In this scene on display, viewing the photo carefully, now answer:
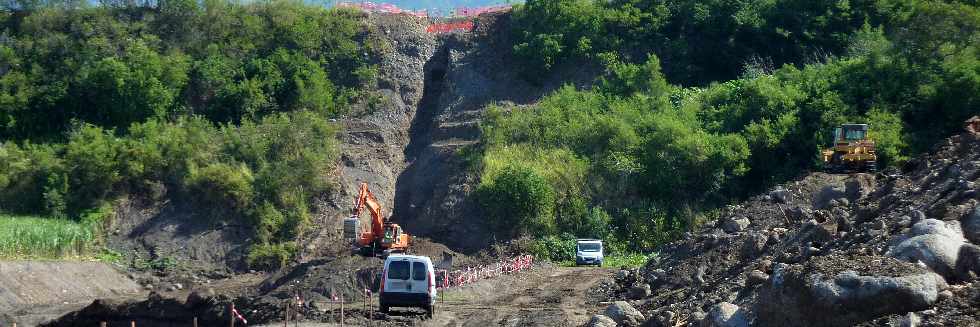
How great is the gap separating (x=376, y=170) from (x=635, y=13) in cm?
1848

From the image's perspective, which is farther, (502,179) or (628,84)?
(628,84)

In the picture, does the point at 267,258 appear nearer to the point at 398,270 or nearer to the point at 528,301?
the point at 528,301

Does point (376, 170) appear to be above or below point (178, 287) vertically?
above

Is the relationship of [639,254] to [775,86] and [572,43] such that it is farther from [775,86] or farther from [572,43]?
[572,43]

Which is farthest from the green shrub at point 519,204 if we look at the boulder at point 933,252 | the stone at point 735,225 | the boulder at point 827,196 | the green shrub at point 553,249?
the boulder at point 933,252

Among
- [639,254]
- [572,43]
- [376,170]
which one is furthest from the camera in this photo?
[572,43]

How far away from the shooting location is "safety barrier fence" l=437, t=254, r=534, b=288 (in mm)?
37219

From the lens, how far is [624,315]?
75.3 feet

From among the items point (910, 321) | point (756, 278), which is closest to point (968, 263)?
point (910, 321)

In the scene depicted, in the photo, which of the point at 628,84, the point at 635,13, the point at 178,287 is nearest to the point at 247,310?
the point at 178,287

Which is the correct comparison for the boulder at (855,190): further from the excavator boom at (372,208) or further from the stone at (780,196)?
the excavator boom at (372,208)

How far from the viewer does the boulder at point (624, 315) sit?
22722 millimetres

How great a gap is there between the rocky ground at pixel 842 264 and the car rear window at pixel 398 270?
5880mm

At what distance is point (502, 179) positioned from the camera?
48.8 m
